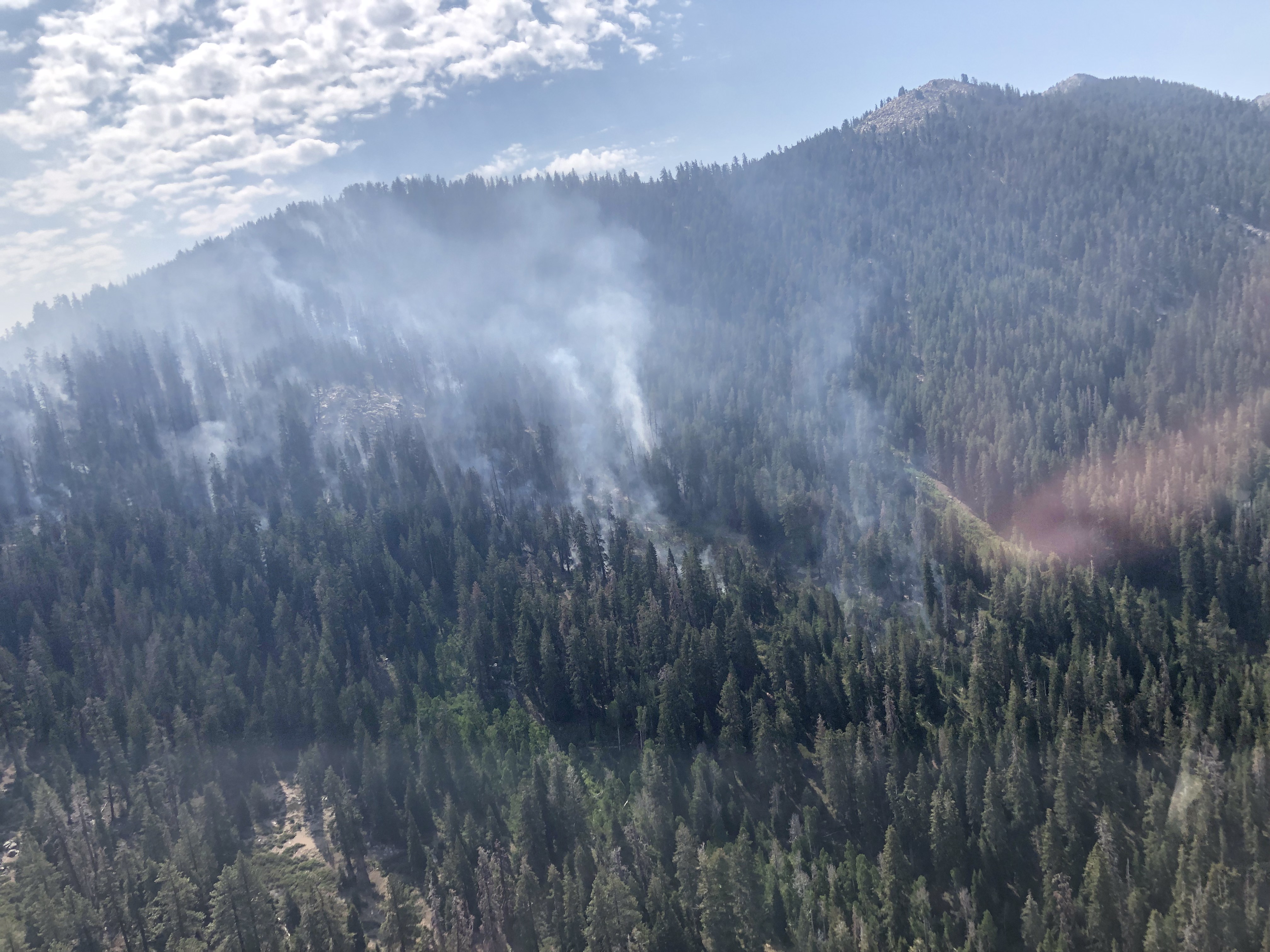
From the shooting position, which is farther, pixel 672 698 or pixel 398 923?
pixel 672 698

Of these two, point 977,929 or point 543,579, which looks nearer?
point 977,929

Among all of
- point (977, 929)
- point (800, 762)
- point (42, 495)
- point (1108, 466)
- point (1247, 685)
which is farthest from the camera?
point (42, 495)

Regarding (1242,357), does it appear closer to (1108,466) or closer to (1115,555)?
(1108,466)

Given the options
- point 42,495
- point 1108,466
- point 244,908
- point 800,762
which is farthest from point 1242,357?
point 42,495

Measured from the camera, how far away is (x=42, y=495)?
186125 millimetres

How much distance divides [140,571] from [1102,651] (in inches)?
6742

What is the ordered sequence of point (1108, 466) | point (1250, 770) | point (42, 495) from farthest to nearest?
point (42, 495) < point (1108, 466) < point (1250, 770)

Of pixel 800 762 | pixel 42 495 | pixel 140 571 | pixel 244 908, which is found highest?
pixel 42 495

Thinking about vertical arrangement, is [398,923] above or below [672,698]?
below

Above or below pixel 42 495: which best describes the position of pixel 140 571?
below

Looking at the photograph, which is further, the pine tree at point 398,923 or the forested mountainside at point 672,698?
the forested mountainside at point 672,698

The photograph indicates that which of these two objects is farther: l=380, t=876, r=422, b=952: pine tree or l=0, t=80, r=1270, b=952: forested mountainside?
l=0, t=80, r=1270, b=952: forested mountainside

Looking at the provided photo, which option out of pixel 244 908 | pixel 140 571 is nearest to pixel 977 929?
pixel 244 908

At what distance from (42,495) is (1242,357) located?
297 meters
